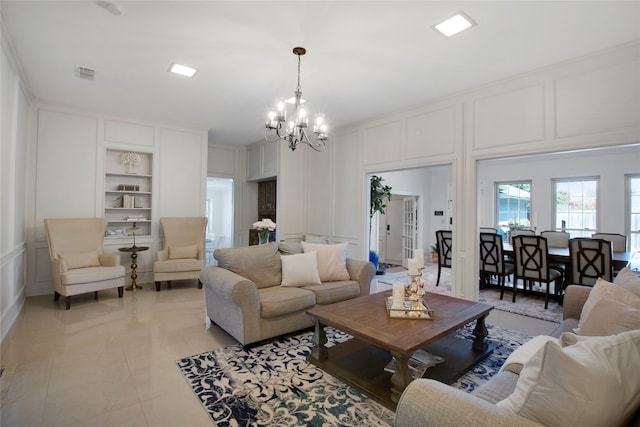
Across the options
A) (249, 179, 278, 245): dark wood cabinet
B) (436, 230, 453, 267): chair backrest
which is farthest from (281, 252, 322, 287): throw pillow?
(249, 179, 278, 245): dark wood cabinet

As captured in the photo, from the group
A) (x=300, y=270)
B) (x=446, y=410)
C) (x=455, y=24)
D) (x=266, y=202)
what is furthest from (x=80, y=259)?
(x=455, y=24)

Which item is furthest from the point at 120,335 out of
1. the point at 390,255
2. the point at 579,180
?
the point at 579,180

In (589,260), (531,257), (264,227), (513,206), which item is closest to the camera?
(264,227)

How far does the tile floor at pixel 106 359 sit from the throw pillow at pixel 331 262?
127cm

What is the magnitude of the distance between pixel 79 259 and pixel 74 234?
43 centimetres

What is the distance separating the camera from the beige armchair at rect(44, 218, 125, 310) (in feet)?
13.2

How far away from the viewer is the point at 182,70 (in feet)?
11.7

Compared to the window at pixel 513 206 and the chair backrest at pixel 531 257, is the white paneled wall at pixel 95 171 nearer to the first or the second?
the chair backrest at pixel 531 257

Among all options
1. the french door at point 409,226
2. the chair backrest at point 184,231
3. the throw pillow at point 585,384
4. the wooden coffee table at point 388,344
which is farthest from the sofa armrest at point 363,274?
the french door at point 409,226

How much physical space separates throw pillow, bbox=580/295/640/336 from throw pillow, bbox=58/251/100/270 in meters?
5.45

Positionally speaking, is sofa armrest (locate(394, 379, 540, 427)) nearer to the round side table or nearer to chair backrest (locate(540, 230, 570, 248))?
the round side table

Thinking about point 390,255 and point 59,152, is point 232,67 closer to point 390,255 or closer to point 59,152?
point 59,152

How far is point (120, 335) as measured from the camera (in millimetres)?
3174

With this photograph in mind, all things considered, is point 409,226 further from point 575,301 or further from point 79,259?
point 79,259
